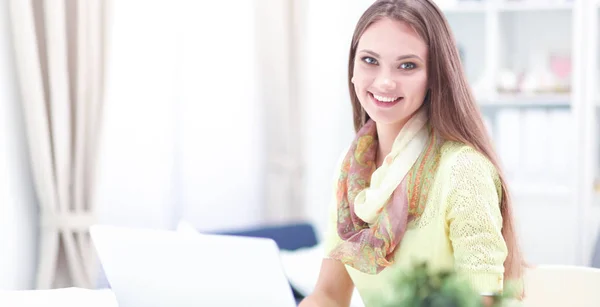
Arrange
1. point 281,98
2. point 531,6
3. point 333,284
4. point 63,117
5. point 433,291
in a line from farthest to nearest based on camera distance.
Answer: point 531,6
point 281,98
point 63,117
point 333,284
point 433,291

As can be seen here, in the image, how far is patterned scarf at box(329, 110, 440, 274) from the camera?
156 cm

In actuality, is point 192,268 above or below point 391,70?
below

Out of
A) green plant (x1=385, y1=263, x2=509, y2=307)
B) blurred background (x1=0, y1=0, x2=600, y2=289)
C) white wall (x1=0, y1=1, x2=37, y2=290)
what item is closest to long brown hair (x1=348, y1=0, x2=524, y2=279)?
green plant (x1=385, y1=263, x2=509, y2=307)

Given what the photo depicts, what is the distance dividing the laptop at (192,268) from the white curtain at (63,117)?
4.11ft

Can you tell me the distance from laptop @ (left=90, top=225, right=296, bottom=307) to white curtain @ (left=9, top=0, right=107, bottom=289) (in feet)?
4.11

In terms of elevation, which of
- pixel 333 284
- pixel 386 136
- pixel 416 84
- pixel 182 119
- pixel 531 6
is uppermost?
pixel 531 6

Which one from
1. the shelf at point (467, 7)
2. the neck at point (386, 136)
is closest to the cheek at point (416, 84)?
the neck at point (386, 136)

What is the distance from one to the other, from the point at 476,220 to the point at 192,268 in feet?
1.61

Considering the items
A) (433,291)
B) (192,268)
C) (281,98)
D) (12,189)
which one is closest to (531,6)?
(281,98)

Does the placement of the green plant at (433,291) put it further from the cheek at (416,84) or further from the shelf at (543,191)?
the shelf at (543,191)

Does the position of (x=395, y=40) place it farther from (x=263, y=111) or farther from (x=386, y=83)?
(x=263, y=111)

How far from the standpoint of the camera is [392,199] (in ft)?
5.21

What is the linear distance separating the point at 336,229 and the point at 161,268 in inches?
15.2

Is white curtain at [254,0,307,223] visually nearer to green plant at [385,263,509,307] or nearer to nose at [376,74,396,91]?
nose at [376,74,396,91]
